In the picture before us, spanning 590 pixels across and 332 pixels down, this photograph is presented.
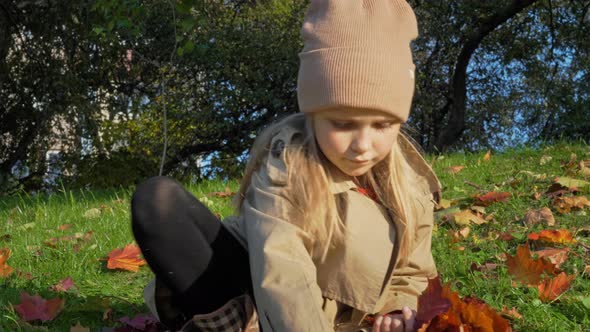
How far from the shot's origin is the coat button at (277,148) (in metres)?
2.06

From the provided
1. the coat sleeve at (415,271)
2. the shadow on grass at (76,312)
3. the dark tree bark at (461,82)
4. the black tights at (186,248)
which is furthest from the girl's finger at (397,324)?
the dark tree bark at (461,82)

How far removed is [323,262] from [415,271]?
39 cm

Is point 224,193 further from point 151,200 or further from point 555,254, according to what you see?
point 151,200

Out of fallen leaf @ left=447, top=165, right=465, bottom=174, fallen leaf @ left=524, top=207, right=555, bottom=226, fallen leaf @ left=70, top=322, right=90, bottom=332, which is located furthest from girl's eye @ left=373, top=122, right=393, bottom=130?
fallen leaf @ left=447, top=165, right=465, bottom=174

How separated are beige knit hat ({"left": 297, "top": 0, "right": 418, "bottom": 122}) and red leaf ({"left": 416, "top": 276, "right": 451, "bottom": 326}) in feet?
1.74

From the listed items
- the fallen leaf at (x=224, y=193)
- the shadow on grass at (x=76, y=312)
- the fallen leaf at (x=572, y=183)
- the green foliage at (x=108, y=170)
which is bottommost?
the green foliage at (x=108, y=170)

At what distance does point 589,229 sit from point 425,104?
348 inches

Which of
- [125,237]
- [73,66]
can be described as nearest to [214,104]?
[73,66]

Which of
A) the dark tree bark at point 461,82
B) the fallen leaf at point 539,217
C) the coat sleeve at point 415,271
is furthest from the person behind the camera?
the dark tree bark at point 461,82

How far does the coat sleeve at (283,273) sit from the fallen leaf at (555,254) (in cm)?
Answer: 121

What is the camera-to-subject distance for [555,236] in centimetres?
288

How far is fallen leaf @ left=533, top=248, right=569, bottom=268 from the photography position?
2660 mm

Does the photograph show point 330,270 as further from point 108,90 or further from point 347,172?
point 108,90

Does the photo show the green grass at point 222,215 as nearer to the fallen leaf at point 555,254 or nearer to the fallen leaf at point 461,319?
the fallen leaf at point 555,254
